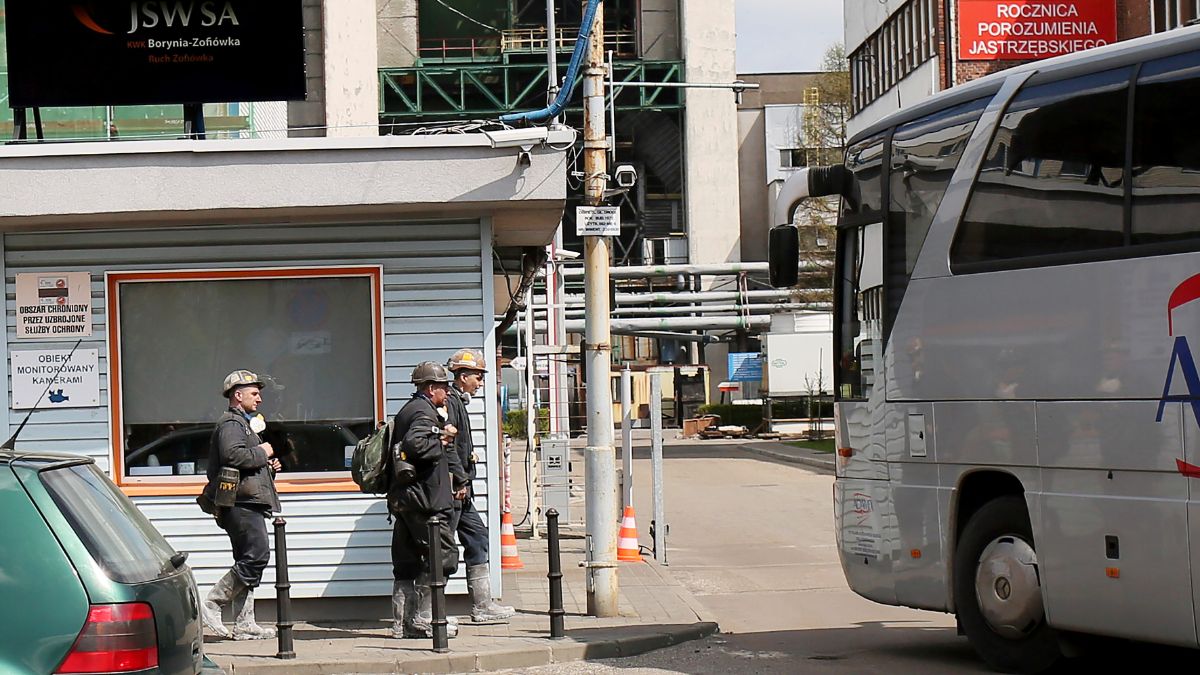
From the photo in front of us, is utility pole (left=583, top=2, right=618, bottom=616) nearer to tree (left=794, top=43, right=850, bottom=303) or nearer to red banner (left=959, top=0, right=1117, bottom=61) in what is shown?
red banner (left=959, top=0, right=1117, bottom=61)

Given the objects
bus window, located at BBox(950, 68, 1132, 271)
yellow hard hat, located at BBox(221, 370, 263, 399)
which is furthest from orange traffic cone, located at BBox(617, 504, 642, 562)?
bus window, located at BBox(950, 68, 1132, 271)

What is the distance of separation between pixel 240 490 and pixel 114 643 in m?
5.49

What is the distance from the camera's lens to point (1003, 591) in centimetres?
934

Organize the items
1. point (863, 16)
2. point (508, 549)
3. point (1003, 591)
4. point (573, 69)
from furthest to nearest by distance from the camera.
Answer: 1. point (863, 16)
2. point (508, 549)
3. point (573, 69)
4. point (1003, 591)

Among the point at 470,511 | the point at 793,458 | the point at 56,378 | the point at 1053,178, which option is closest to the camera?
the point at 1053,178

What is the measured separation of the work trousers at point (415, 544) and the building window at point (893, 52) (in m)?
25.0

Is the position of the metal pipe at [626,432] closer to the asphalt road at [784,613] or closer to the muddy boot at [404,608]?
the asphalt road at [784,613]

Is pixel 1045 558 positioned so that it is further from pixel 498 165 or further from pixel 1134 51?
pixel 498 165

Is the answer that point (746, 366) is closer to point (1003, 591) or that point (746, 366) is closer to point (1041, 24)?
point (1041, 24)

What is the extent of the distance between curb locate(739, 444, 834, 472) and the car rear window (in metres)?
28.8

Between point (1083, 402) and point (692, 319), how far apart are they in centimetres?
4643

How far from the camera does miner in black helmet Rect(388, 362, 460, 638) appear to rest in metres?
10.7

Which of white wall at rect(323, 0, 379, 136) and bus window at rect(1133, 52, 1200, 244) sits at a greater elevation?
white wall at rect(323, 0, 379, 136)

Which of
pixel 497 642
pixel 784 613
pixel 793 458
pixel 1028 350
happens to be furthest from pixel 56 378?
pixel 793 458
